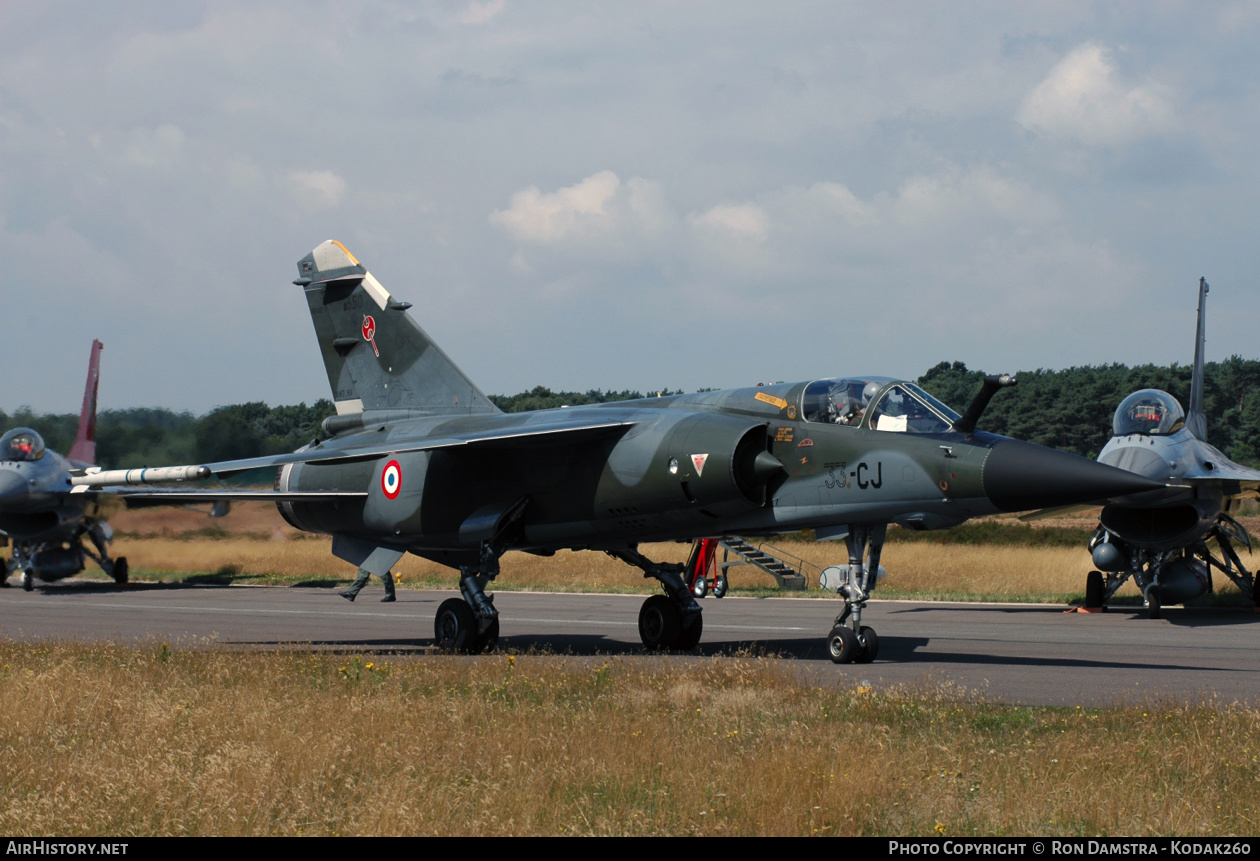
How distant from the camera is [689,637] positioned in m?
15.8

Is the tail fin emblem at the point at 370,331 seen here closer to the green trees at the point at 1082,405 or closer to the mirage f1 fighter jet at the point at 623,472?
the mirage f1 fighter jet at the point at 623,472

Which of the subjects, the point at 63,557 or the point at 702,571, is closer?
the point at 702,571

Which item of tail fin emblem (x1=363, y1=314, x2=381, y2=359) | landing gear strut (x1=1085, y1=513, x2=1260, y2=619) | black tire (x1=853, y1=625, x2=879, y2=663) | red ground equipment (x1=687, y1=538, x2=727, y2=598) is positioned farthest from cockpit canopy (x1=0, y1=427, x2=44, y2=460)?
landing gear strut (x1=1085, y1=513, x2=1260, y2=619)

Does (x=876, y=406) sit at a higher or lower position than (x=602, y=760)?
higher

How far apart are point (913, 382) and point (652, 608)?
506 cm

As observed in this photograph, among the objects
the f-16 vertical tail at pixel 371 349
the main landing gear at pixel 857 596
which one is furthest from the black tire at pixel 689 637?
the f-16 vertical tail at pixel 371 349

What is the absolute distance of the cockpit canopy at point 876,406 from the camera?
1270 centimetres

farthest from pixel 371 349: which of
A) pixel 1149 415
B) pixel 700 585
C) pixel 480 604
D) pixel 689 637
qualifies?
pixel 1149 415

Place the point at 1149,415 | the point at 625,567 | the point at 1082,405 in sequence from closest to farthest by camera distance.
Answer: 1. the point at 1149,415
2. the point at 625,567
3. the point at 1082,405

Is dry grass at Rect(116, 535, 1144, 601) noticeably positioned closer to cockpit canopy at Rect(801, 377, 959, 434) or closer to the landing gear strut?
the landing gear strut

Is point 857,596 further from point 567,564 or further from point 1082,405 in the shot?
point 1082,405

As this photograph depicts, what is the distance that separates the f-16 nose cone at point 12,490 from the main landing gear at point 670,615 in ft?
70.4

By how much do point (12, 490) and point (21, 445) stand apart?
1.31m
